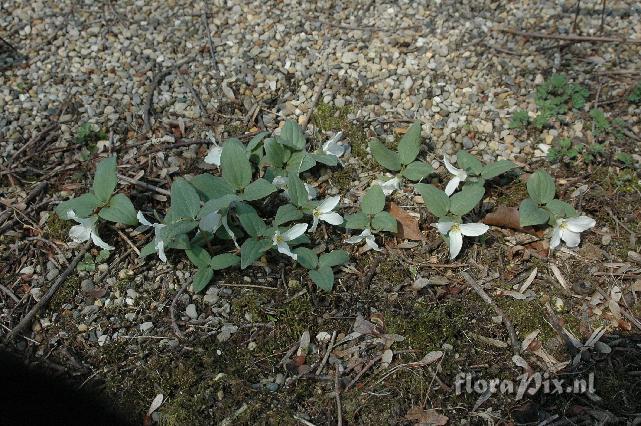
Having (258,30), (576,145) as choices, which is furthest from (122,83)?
(576,145)

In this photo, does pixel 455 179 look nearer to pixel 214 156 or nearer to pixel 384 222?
pixel 384 222

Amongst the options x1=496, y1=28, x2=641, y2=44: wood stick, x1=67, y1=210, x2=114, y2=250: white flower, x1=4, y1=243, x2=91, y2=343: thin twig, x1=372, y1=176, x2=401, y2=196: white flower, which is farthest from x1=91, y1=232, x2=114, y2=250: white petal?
x1=496, y1=28, x2=641, y2=44: wood stick

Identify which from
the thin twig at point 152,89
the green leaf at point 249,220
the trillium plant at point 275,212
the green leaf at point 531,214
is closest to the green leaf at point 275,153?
the trillium plant at point 275,212

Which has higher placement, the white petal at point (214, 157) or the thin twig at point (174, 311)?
the white petal at point (214, 157)

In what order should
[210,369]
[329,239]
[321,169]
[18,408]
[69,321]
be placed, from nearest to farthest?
1. [18,408]
2. [210,369]
3. [69,321]
4. [329,239]
5. [321,169]

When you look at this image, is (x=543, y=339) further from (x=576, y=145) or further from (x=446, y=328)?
(x=576, y=145)

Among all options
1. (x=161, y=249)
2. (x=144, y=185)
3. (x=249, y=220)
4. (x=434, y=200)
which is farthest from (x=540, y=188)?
(x=144, y=185)

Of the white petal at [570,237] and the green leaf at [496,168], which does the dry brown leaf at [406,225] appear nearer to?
the green leaf at [496,168]

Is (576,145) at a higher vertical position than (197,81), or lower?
lower
